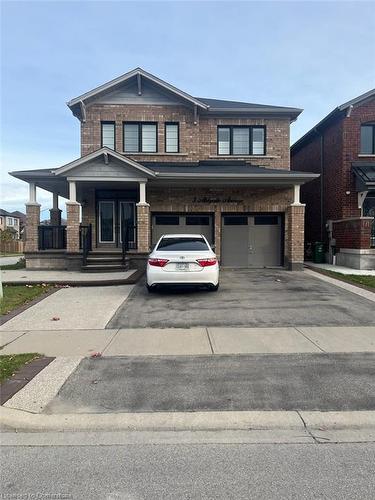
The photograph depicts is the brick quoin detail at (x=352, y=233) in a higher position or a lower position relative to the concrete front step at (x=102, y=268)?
higher

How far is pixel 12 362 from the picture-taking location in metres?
5.40

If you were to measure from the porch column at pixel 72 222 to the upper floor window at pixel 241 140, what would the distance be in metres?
7.55

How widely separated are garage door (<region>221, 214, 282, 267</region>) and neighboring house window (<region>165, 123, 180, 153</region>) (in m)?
4.32

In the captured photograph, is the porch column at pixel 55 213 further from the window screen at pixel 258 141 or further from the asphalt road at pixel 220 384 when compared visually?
the asphalt road at pixel 220 384

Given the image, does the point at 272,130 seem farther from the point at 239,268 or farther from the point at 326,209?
the point at 239,268

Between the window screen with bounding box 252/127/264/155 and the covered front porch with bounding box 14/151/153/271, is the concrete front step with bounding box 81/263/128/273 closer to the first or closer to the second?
the covered front porch with bounding box 14/151/153/271

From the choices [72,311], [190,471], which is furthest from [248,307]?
[190,471]

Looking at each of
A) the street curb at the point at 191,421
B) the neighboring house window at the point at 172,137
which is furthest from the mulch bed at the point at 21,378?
the neighboring house window at the point at 172,137

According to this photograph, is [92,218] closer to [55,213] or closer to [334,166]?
[55,213]

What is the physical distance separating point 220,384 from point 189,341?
5.90 feet

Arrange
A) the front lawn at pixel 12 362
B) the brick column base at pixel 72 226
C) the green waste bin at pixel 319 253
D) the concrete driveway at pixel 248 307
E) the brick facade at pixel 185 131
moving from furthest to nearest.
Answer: the green waste bin at pixel 319 253 < the brick facade at pixel 185 131 < the brick column base at pixel 72 226 < the concrete driveway at pixel 248 307 < the front lawn at pixel 12 362

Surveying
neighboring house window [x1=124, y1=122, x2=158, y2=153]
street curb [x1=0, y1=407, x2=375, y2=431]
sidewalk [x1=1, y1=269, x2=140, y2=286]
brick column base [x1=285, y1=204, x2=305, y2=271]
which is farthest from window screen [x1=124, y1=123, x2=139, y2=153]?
street curb [x1=0, y1=407, x2=375, y2=431]

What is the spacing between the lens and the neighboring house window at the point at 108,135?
19000 millimetres

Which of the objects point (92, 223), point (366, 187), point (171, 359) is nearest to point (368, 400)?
point (171, 359)
